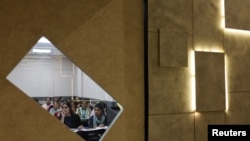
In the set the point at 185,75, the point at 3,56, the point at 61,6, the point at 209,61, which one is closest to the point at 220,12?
the point at 209,61

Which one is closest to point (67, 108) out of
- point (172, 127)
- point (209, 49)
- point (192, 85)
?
point (172, 127)

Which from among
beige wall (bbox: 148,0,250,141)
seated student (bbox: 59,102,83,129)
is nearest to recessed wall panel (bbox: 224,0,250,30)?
beige wall (bbox: 148,0,250,141)

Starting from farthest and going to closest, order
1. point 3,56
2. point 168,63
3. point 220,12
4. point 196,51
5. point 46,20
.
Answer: point 220,12 → point 196,51 → point 168,63 → point 46,20 → point 3,56

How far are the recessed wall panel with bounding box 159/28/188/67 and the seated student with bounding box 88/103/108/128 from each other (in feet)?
2.96

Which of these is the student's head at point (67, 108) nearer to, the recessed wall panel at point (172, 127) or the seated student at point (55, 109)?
the seated student at point (55, 109)

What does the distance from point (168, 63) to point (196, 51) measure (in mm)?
527

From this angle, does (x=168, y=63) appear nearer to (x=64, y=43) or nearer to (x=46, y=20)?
(x=64, y=43)

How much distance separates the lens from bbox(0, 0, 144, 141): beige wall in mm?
2719

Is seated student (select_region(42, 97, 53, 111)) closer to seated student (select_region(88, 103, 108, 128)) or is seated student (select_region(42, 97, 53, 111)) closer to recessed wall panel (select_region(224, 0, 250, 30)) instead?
seated student (select_region(88, 103, 108, 128))

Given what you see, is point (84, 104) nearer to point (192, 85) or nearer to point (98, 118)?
point (98, 118)

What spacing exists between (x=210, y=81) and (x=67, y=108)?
6.49 ft

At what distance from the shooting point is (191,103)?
149 inches

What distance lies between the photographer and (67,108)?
3.08 meters

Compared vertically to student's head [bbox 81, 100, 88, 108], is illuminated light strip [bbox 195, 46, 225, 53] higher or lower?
higher
